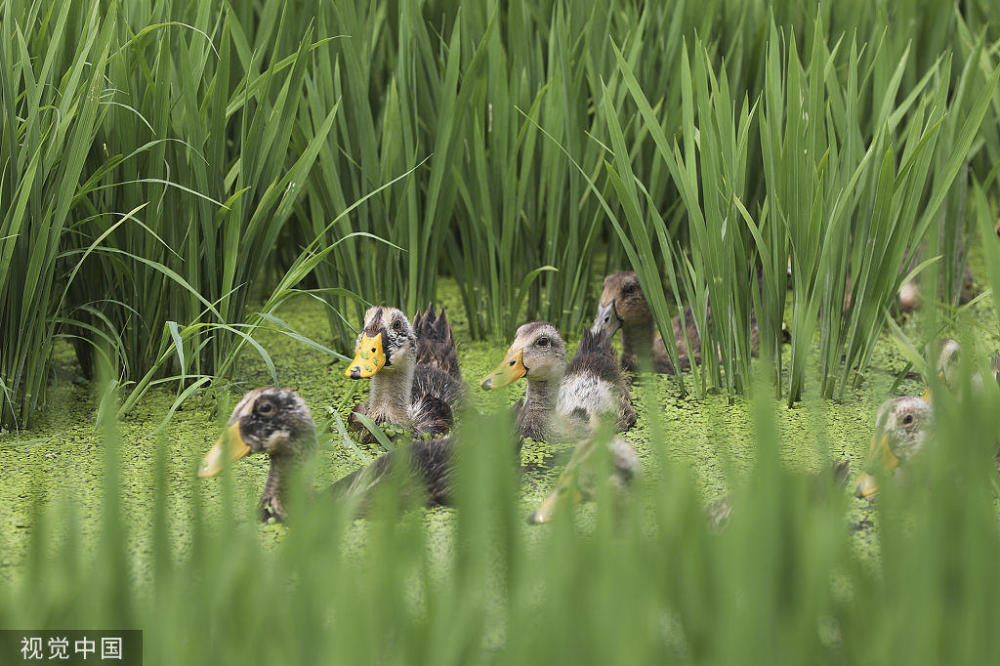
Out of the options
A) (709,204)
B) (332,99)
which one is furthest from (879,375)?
(332,99)

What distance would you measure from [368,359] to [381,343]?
0.16ft

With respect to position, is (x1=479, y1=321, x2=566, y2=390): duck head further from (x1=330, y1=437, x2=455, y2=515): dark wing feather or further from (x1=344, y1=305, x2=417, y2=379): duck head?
(x1=330, y1=437, x2=455, y2=515): dark wing feather

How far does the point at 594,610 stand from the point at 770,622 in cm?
19

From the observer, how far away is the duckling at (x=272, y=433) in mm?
2119

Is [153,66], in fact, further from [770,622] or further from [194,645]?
[770,622]

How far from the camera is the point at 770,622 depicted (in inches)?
50.6

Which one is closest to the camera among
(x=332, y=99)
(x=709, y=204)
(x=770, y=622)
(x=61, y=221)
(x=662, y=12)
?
(x=770, y=622)

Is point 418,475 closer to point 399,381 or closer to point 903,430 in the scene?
point 399,381

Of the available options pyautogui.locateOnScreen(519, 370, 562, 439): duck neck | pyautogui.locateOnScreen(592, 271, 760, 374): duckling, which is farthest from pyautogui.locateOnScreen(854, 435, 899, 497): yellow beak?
pyautogui.locateOnScreen(592, 271, 760, 374): duckling

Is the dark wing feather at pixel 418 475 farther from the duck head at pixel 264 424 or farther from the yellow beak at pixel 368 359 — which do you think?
the yellow beak at pixel 368 359

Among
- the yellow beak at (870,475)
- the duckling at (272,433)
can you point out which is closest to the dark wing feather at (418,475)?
the duckling at (272,433)

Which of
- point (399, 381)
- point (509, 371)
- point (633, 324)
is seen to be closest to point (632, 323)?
point (633, 324)

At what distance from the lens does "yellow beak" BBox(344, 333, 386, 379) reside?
2424 mm

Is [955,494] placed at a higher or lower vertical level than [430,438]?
lower
